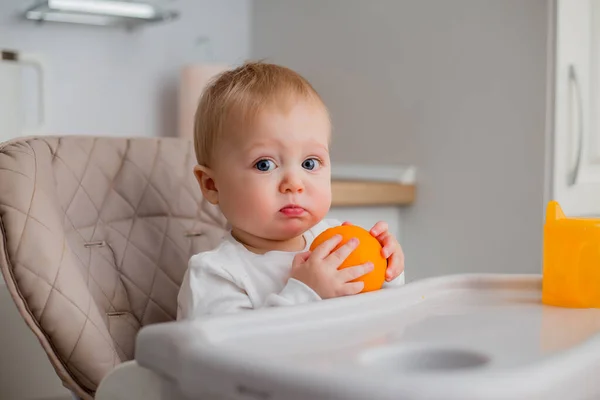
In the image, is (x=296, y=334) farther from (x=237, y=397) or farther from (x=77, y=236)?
(x=77, y=236)

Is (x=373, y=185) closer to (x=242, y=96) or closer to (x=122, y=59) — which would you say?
(x=122, y=59)

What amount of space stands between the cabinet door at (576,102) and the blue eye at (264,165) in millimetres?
942

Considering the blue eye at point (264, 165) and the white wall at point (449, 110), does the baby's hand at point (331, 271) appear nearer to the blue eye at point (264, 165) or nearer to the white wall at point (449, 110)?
the blue eye at point (264, 165)

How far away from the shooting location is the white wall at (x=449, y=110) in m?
1.84

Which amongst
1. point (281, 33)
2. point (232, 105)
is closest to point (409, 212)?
point (281, 33)

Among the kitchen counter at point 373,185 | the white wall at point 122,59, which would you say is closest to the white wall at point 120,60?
the white wall at point 122,59

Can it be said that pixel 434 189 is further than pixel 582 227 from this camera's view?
Yes

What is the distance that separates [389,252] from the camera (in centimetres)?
102

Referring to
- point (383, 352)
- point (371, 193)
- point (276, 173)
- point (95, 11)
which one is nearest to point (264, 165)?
point (276, 173)

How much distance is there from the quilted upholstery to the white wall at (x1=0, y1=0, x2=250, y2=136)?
93cm

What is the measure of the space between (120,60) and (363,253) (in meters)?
1.45

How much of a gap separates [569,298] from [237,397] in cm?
48

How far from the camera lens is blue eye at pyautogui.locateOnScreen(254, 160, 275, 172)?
104cm

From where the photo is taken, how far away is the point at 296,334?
2.25ft
